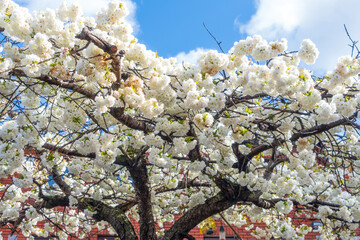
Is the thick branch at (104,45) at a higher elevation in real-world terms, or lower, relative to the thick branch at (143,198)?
higher

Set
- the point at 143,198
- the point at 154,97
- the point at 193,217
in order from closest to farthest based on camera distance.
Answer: the point at 154,97 → the point at 193,217 → the point at 143,198

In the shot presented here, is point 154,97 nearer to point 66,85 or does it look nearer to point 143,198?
point 66,85

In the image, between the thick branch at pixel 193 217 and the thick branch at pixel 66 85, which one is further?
the thick branch at pixel 193 217

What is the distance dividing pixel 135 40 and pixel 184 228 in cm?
328

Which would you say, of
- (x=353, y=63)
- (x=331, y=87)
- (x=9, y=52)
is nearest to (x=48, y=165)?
(x=9, y=52)

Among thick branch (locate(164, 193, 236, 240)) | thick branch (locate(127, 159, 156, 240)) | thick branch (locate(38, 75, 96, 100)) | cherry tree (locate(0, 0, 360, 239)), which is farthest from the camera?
thick branch (locate(127, 159, 156, 240))

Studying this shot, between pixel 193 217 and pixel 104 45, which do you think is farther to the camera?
pixel 193 217

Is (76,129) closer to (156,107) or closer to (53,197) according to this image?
(156,107)

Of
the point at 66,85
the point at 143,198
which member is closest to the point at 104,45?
the point at 66,85

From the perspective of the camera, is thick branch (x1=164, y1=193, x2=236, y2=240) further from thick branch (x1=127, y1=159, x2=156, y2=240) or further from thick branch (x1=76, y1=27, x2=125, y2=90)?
thick branch (x1=76, y1=27, x2=125, y2=90)

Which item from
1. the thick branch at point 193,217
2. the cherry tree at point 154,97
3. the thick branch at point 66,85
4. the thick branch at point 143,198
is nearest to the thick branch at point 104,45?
the cherry tree at point 154,97

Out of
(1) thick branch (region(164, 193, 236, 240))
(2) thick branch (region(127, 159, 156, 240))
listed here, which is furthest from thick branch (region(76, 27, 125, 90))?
(1) thick branch (region(164, 193, 236, 240))

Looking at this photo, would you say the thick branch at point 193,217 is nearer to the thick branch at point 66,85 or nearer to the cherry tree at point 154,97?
the cherry tree at point 154,97

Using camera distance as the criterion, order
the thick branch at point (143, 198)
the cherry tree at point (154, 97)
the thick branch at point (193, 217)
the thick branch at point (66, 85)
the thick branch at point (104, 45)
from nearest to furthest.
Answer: the thick branch at point (104, 45) < the cherry tree at point (154, 97) < the thick branch at point (66, 85) < the thick branch at point (193, 217) < the thick branch at point (143, 198)
